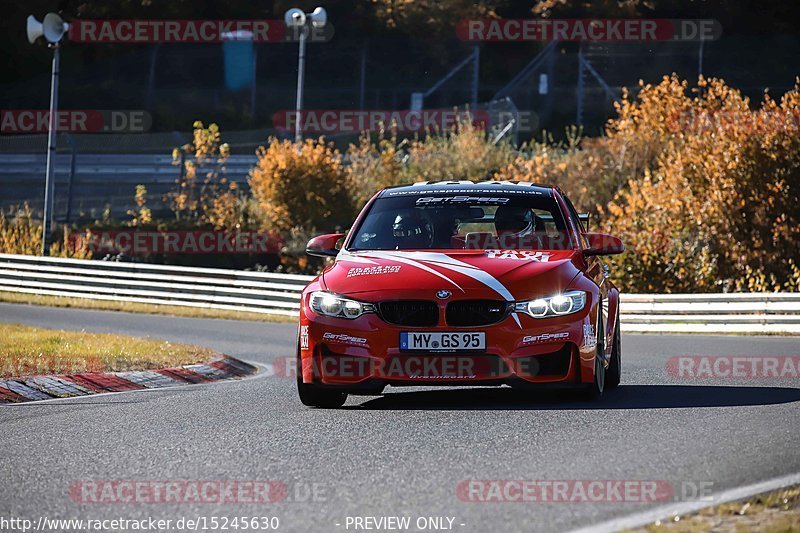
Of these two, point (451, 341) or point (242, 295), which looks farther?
point (242, 295)

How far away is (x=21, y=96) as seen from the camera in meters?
59.4

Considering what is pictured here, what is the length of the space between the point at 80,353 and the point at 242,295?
15089mm

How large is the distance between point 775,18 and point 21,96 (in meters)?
30.9

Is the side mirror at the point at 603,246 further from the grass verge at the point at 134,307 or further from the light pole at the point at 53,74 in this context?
the light pole at the point at 53,74

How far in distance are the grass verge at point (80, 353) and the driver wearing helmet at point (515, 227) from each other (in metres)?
4.50

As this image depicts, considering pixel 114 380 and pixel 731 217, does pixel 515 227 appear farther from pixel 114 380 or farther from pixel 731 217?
pixel 731 217

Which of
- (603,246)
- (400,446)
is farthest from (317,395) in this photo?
(603,246)

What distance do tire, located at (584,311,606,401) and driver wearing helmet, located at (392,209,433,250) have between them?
4.97 ft

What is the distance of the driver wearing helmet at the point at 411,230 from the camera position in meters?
11.3

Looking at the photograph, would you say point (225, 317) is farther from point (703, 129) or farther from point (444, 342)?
point (444, 342)

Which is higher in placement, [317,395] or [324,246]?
[324,246]

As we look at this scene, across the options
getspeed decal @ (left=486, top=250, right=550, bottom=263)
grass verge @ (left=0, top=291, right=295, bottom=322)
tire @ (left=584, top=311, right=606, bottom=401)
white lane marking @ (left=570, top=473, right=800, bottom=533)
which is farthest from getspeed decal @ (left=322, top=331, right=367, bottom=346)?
grass verge @ (left=0, top=291, right=295, bottom=322)

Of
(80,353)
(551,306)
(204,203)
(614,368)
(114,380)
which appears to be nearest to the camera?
(551,306)

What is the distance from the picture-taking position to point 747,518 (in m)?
6.21
